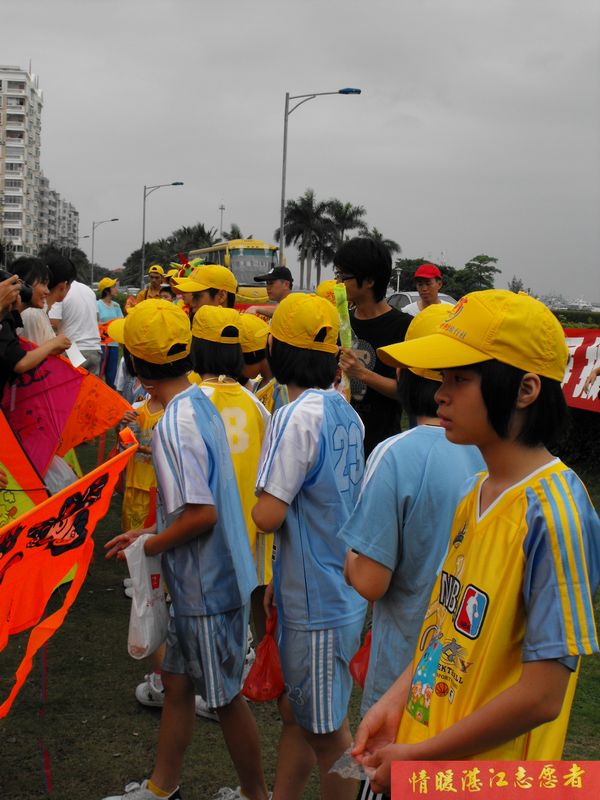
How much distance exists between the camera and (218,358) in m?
4.00

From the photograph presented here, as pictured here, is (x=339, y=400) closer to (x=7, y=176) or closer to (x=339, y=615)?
(x=339, y=615)

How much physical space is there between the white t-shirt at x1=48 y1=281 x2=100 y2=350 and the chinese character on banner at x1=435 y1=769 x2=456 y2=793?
697 centimetres

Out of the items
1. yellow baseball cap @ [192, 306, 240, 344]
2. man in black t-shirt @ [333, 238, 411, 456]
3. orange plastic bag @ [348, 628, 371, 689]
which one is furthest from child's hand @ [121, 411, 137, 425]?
orange plastic bag @ [348, 628, 371, 689]

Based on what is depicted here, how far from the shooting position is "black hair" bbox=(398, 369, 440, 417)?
2.35 meters

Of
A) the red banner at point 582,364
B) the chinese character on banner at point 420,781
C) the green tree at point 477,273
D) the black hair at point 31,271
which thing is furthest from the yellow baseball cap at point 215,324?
the green tree at point 477,273

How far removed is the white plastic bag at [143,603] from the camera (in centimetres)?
296

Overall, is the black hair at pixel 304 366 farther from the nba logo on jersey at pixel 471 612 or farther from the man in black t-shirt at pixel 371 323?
the nba logo on jersey at pixel 471 612

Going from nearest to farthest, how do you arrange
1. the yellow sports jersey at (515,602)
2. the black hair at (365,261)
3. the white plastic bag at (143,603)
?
the yellow sports jersey at (515,602)
the white plastic bag at (143,603)
the black hair at (365,261)

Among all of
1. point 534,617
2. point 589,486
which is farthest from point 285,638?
point 589,486

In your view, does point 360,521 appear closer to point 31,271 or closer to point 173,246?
point 31,271

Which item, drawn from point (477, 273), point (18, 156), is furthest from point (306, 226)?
point (18, 156)

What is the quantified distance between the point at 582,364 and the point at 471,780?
29.9ft

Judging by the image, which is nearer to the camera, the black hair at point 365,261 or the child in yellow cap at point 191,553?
the child in yellow cap at point 191,553

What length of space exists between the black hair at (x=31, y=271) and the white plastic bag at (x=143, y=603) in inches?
116
